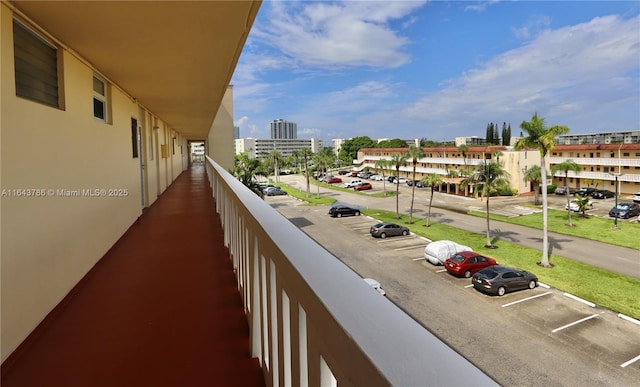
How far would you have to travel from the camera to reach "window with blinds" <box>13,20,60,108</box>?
2.53 metres

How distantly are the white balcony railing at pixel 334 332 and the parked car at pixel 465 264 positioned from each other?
20.1 metres

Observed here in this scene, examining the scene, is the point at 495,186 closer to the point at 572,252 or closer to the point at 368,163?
the point at 572,252

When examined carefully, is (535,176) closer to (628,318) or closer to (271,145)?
(628,318)

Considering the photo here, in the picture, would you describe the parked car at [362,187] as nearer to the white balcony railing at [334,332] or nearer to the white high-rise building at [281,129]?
the white balcony railing at [334,332]

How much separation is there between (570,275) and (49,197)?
26620 mm

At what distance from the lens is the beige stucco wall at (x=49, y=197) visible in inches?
87.3

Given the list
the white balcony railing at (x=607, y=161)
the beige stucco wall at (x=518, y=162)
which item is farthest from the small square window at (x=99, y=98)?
the white balcony railing at (x=607, y=161)

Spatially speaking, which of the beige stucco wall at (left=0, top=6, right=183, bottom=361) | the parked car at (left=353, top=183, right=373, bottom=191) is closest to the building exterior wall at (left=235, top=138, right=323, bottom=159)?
A: the parked car at (left=353, top=183, right=373, bottom=191)

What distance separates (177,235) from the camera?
187 inches

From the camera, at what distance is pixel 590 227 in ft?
101

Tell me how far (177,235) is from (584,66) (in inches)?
7129

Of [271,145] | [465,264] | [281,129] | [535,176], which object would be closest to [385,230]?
[465,264]

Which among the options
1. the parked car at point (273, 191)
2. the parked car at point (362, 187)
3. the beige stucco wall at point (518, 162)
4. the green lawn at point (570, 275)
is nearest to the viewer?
the green lawn at point (570, 275)

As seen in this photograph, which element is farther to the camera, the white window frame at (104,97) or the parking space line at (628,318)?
the parking space line at (628,318)
